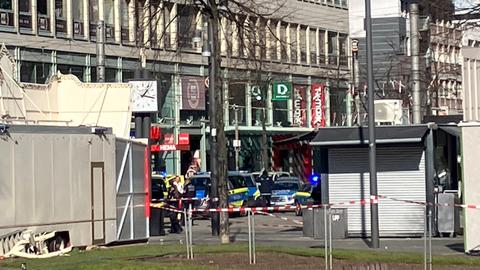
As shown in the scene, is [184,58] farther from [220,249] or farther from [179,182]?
[220,249]

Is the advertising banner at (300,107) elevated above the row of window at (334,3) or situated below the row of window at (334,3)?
below

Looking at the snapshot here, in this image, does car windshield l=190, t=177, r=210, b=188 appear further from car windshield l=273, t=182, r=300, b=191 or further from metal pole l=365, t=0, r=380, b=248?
metal pole l=365, t=0, r=380, b=248

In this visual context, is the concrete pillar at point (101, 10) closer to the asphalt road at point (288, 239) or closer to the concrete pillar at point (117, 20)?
the concrete pillar at point (117, 20)

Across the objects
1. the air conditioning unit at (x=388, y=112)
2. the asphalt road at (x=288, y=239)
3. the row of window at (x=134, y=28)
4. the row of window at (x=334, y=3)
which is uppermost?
the row of window at (x=334, y=3)

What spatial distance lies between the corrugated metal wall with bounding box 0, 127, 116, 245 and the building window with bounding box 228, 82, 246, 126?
4139 cm

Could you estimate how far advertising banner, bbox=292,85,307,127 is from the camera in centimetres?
7806

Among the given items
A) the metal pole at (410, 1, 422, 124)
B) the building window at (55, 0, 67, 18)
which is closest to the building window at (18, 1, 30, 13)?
the building window at (55, 0, 67, 18)

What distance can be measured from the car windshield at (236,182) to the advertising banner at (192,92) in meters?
19.1

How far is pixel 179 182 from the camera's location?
3944 cm

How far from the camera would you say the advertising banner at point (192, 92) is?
66.4 metres

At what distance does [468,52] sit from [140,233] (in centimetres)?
1055

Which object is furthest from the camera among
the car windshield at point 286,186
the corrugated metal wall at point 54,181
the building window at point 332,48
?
the building window at point 332,48

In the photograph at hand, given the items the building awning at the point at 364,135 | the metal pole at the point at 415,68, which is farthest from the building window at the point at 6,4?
the building awning at the point at 364,135

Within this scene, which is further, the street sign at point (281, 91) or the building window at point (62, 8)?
the street sign at point (281, 91)
